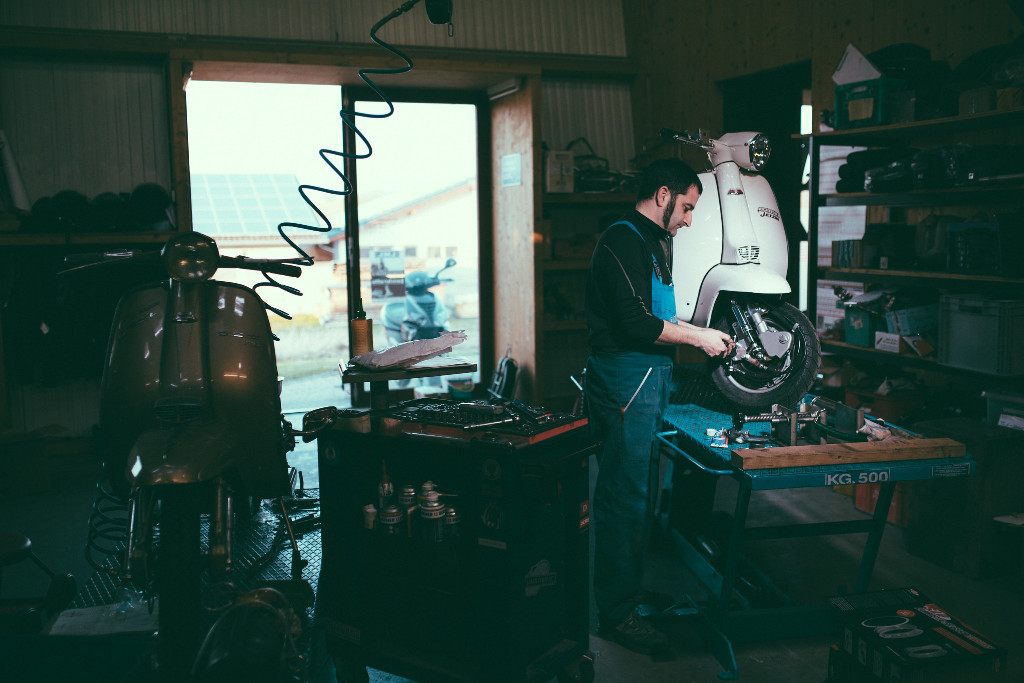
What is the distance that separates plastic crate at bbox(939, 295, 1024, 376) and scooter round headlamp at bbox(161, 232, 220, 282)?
10.7 feet

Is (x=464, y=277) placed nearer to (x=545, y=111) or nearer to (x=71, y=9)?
(x=545, y=111)

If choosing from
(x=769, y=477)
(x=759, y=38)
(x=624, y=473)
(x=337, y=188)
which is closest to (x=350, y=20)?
(x=337, y=188)

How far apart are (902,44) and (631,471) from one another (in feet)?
9.60

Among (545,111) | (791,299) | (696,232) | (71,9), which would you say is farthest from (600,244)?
(71,9)

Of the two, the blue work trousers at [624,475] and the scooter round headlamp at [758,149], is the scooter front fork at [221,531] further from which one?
the scooter round headlamp at [758,149]

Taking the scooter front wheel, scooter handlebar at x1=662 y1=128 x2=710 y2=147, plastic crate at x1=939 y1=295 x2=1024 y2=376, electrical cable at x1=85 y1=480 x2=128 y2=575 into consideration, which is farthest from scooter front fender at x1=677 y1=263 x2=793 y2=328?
A: electrical cable at x1=85 y1=480 x2=128 y2=575

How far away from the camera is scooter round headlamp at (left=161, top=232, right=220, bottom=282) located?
8.15 feet

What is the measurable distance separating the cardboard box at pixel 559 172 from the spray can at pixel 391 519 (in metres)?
3.67

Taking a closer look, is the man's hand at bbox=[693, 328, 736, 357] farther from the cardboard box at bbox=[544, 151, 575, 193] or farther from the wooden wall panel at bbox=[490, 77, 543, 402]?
the cardboard box at bbox=[544, 151, 575, 193]

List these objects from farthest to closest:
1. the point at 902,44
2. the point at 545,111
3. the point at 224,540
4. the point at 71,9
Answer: the point at 545,111
the point at 71,9
the point at 902,44
the point at 224,540

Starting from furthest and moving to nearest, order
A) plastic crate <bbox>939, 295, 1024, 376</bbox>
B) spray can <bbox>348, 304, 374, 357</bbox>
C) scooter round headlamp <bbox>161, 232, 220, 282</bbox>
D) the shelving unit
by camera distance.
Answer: the shelving unit, plastic crate <bbox>939, 295, 1024, 376</bbox>, spray can <bbox>348, 304, 374, 357</bbox>, scooter round headlamp <bbox>161, 232, 220, 282</bbox>

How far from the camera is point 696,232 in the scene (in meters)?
3.17

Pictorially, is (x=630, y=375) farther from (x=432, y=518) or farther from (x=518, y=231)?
(x=518, y=231)

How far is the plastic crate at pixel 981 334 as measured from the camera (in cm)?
361
